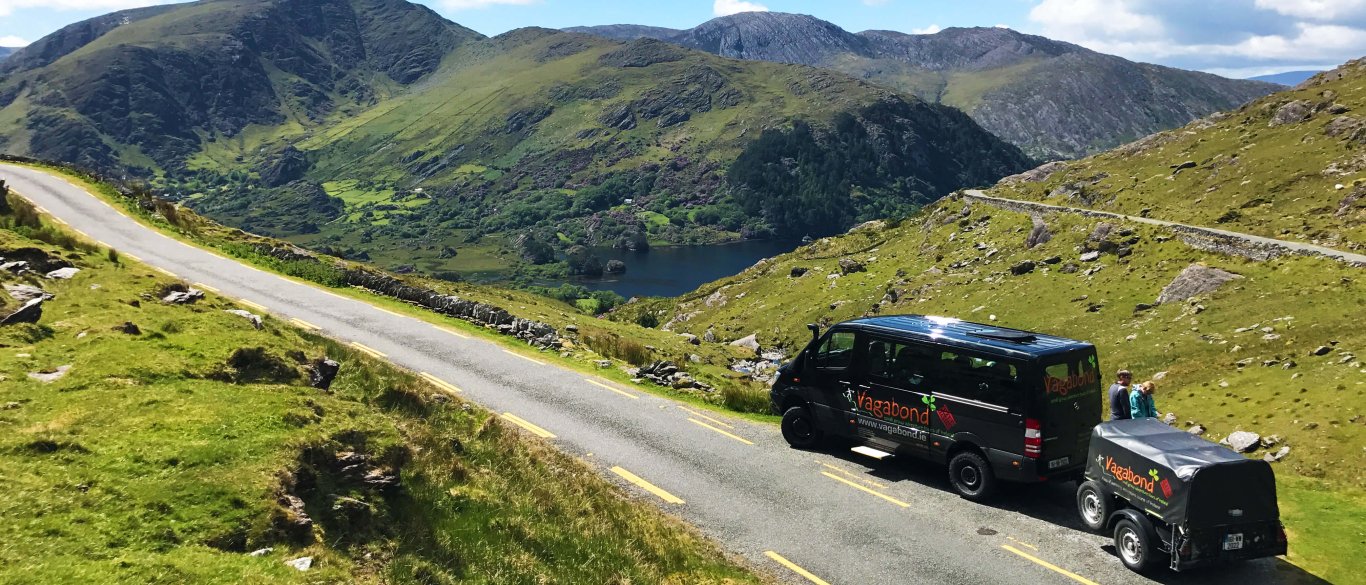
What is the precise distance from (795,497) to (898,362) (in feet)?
14.4

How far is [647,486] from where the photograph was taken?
18.7 meters

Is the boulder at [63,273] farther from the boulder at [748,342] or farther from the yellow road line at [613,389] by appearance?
the boulder at [748,342]

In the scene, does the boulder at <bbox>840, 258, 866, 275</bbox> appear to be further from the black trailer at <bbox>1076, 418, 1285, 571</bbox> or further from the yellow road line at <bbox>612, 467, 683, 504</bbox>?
the black trailer at <bbox>1076, 418, 1285, 571</bbox>

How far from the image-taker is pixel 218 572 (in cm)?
950

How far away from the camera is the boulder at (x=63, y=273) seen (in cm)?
2348

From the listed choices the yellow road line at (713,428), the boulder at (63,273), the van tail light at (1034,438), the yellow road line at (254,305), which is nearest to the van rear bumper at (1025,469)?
the van tail light at (1034,438)

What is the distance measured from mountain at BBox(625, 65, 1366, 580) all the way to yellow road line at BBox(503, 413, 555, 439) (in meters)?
18.0

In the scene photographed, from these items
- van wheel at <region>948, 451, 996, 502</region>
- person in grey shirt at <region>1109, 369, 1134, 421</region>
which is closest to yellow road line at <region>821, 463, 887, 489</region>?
Result: van wheel at <region>948, 451, 996, 502</region>

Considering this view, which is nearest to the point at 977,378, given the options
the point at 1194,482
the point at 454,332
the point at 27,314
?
the point at 1194,482

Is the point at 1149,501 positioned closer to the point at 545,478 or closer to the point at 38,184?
the point at 545,478

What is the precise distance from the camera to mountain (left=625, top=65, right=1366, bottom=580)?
84.2 feet

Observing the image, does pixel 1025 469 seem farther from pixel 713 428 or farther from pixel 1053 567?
pixel 713 428

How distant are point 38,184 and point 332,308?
44.3 meters

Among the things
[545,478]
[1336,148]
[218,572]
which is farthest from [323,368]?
[1336,148]
